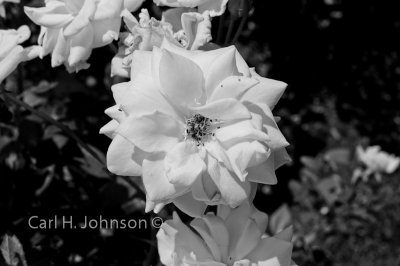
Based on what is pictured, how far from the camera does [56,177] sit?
1.41 metres

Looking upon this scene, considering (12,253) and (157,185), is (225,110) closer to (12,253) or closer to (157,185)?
(157,185)

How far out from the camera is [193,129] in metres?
0.90

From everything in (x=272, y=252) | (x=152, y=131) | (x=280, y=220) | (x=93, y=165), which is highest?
(x=152, y=131)

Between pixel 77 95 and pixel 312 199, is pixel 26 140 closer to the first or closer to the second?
pixel 77 95

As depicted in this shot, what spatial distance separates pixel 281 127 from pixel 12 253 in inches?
45.1

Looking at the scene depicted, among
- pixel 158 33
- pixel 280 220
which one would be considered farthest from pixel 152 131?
pixel 280 220

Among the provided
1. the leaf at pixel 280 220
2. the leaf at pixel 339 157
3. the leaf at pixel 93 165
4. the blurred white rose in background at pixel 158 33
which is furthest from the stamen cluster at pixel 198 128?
the leaf at pixel 339 157

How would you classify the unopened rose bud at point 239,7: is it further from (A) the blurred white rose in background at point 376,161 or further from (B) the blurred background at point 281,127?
(A) the blurred white rose in background at point 376,161

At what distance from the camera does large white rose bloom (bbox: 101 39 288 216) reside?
0.84 metres

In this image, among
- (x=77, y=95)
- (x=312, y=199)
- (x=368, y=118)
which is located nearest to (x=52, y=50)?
(x=77, y=95)

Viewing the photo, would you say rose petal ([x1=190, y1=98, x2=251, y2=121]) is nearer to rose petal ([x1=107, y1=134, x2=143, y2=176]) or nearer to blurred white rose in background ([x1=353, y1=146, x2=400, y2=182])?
rose petal ([x1=107, y1=134, x2=143, y2=176])

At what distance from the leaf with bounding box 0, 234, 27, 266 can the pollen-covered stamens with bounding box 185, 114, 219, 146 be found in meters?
0.41

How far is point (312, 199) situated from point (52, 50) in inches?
49.0

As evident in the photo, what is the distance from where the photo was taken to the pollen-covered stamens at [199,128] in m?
0.90
